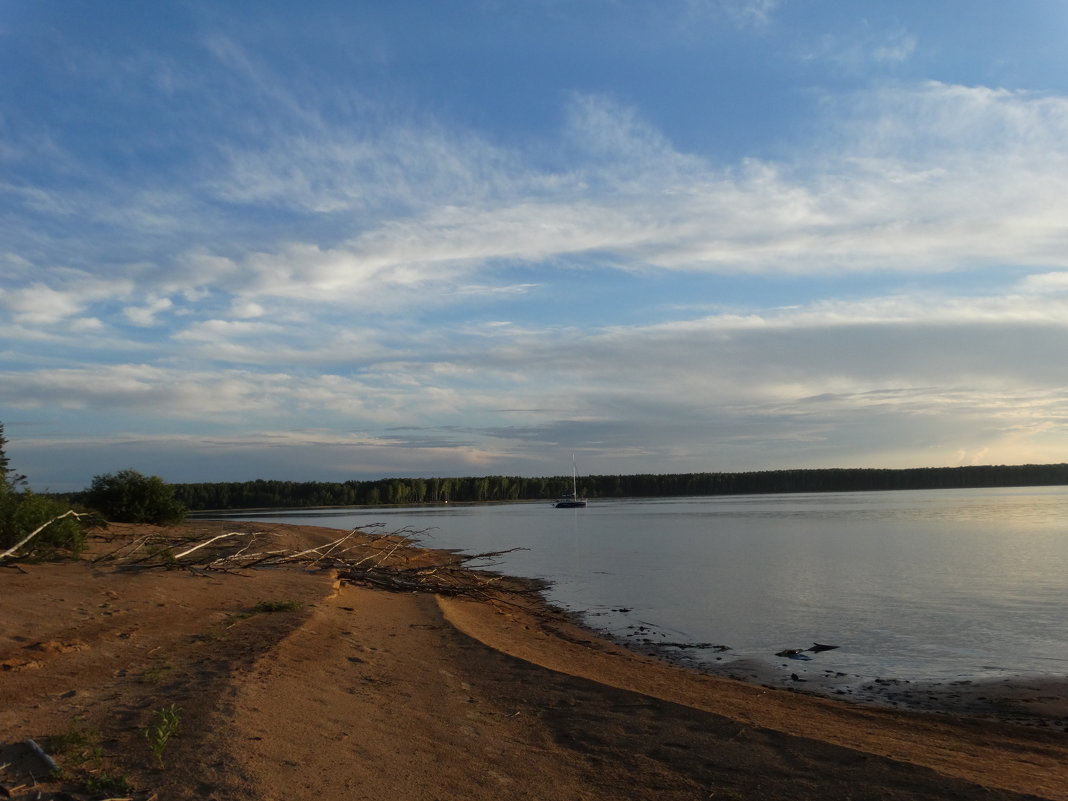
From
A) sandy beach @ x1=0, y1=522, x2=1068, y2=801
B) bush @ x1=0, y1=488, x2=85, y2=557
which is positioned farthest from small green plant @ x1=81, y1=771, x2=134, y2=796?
bush @ x1=0, y1=488, x2=85, y2=557

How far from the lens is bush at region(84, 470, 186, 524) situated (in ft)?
97.5

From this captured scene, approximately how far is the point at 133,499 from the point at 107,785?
28.1 metres

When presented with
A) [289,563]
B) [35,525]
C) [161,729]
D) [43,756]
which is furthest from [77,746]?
[289,563]

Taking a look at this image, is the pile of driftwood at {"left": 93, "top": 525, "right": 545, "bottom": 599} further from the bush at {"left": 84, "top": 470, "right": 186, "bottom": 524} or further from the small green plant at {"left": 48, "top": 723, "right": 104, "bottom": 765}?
the small green plant at {"left": 48, "top": 723, "right": 104, "bottom": 765}

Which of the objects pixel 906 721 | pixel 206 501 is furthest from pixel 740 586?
pixel 206 501

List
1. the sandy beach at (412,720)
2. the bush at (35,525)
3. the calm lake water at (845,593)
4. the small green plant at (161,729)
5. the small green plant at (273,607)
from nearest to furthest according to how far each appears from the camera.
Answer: the small green plant at (161,729) → the sandy beach at (412,720) → the small green plant at (273,607) → the calm lake water at (845,593) → the bush at (35,525)

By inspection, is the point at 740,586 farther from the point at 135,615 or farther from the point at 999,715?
the point at 135,615

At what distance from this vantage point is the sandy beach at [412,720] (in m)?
5.67

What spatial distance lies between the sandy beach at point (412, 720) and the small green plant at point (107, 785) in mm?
16

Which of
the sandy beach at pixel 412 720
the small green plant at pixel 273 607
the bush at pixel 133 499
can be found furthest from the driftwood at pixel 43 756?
the bush at pixel 133 499

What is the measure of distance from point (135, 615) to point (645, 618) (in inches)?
438

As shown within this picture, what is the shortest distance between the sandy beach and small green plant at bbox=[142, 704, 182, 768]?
45 millimetres

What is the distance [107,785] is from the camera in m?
4.97

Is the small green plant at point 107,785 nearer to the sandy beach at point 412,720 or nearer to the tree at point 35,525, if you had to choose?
the sandy beach at point 412,720
